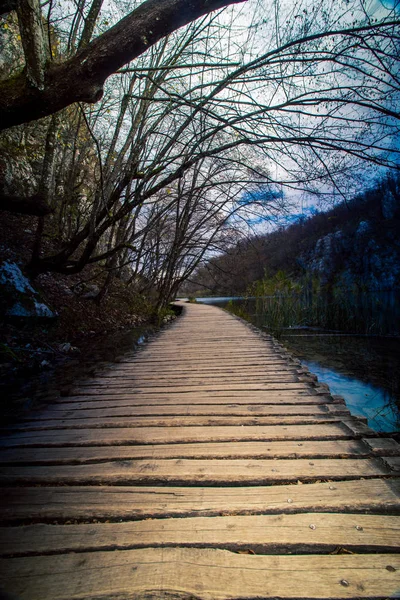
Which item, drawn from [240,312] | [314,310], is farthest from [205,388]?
[240,312]

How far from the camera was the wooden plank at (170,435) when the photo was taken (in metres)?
1.70

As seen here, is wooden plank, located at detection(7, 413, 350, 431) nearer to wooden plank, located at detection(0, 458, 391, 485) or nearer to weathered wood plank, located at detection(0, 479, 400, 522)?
wooden plank, located at detection(0, 458, 391, 485)

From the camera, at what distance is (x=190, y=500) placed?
46.6 inches

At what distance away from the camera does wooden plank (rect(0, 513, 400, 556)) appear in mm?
958

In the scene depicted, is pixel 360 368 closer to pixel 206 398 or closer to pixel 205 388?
pixel 205 388

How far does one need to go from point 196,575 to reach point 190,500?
1.07 ft

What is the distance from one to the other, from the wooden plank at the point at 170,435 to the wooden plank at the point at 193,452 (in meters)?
0.05

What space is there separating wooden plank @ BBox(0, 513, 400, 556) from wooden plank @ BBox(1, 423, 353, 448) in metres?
0.63

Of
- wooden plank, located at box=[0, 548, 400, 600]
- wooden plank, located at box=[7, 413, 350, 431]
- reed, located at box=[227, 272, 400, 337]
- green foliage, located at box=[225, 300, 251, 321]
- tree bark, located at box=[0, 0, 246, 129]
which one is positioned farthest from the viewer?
green foliage, located at box=[225, 300, 251, 321]

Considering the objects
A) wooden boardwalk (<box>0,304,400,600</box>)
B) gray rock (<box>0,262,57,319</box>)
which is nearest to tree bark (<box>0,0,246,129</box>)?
wooden boardwalk (<box>0,304,400,600</box>)

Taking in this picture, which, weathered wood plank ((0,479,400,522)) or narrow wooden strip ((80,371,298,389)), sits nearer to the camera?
weathered wood plank ((0,479,400,522))

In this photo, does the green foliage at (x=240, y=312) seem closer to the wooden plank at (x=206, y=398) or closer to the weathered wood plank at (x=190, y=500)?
the wooden plank at (x=206, y=398)

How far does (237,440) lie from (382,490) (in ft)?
2.41

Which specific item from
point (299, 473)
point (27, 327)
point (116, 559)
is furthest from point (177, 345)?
point (116, 559)
